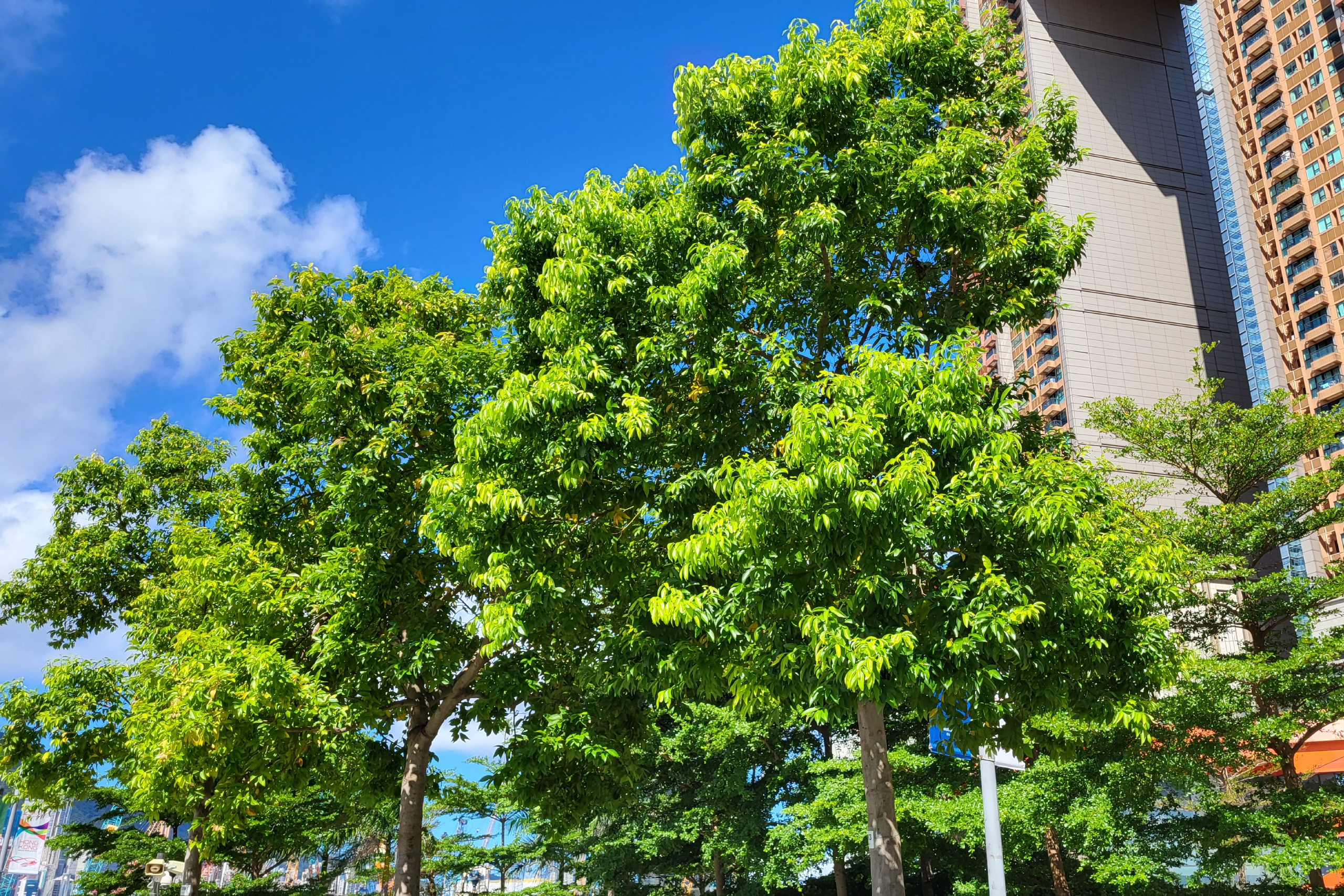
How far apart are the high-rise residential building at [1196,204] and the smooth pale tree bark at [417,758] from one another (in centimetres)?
4522

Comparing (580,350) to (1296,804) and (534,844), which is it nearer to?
(1296,804)

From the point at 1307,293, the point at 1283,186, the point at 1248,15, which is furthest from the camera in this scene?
the point at 1248,15

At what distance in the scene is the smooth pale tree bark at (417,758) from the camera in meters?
14.3

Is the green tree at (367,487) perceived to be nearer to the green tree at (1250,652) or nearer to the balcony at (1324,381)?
the green tree at (1250,652)

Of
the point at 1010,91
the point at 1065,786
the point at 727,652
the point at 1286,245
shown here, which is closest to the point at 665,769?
the point at 1065,786

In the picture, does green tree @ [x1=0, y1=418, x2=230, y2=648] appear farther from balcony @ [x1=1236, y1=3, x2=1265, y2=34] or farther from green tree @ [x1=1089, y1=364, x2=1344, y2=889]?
balcony @ [x1=1236, y1=3, x2=1265, y2=34]

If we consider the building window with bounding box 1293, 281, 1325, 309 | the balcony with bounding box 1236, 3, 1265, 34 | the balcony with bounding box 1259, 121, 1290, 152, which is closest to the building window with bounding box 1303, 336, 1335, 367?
the building window with bounding box 1293, 281, 1325, 309

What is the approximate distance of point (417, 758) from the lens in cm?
1502

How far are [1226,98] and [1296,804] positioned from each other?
67348 mm

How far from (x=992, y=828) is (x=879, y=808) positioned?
4.30ft

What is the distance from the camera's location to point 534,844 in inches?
1292

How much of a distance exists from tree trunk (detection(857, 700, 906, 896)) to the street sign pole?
97 centimetres

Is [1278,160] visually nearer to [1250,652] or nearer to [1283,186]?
[1283,186]

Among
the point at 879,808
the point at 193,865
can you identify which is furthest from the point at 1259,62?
the point at 193,865
